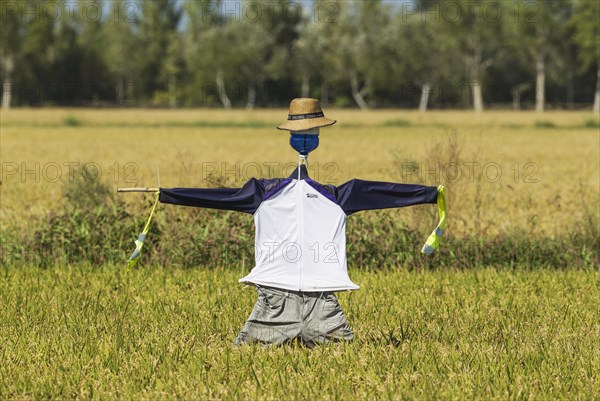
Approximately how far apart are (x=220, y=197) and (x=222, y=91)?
79.7 metres

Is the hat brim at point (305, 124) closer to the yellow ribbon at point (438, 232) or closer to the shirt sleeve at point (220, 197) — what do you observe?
the shirt sleeve at point (220, 197)

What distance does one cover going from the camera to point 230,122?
50875 millimetres

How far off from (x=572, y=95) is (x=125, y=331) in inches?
3471

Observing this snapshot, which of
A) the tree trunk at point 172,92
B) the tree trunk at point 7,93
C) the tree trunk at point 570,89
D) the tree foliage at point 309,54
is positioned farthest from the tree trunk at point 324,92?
the tree trunk at point 7,93

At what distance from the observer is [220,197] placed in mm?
5848

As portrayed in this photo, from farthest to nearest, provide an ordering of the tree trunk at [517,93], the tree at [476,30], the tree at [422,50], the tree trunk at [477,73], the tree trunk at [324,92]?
the tree trunk at [324,92], the tree trunk at [517,93], the tree trunk at [477,73], the tree at [422,50], the tree at [476,30]

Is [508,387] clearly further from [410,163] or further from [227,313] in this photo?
[410,163]

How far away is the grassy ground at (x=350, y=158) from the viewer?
12852 mm

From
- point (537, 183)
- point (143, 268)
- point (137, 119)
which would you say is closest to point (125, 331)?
point (143, 268)

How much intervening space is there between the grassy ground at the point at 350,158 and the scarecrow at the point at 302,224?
401 cm

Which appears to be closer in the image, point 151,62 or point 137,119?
point 137,119

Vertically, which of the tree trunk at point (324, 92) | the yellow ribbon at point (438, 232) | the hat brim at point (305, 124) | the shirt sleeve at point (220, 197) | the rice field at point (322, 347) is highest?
the tree trunk at point (324, 92)

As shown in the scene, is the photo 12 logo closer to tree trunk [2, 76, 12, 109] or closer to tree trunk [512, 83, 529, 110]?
tree trunk [2, 76, 12, 109]

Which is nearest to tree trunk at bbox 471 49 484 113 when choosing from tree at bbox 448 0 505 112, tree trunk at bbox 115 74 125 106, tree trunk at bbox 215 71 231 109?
tree at bbox 448 0 505 112
